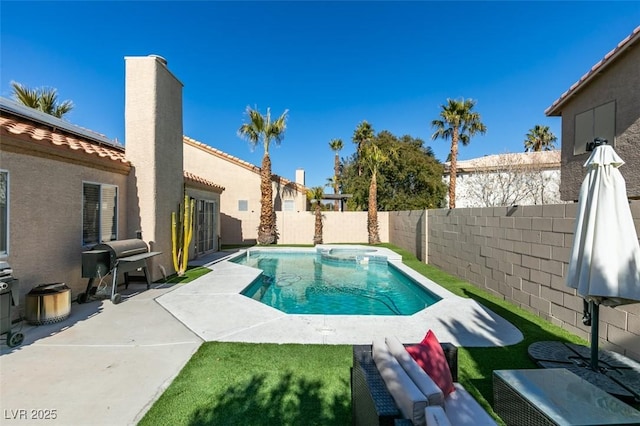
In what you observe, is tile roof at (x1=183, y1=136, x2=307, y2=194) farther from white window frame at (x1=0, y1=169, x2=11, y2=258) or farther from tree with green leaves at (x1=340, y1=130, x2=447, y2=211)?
white window frame at (x1=0, y1=169, x2=11, y2=258)

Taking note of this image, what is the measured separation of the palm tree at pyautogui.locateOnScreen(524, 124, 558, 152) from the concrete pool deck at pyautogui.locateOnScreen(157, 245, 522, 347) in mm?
32818

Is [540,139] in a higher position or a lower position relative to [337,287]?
higher

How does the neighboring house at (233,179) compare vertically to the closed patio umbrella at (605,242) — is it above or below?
above

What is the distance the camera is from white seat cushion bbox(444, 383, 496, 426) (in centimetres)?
231

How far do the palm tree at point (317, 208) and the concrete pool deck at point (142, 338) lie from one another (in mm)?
13079

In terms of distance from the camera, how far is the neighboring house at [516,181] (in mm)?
24516

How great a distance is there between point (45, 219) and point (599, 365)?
965 cm

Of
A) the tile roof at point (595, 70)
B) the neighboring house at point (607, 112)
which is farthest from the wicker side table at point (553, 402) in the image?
the tile roof at point (595, 70)

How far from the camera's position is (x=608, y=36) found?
41.8 ft

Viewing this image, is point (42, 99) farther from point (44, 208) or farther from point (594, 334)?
point (594, 334)

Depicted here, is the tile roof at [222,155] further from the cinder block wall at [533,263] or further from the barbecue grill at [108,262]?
the cinder block wall at [533,263]

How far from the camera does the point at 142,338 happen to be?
4902 millimetres

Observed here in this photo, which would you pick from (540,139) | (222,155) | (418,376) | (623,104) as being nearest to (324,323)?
(418,376)

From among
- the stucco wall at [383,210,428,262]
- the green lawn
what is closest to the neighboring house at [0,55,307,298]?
the green lawn
